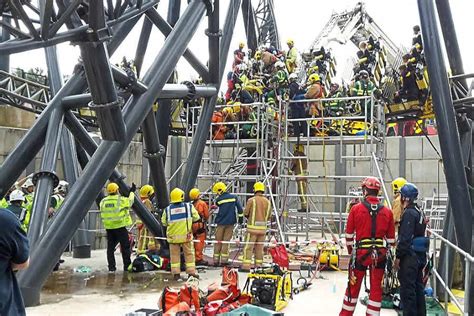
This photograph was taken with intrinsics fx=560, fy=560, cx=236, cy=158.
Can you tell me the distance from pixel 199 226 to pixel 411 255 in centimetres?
567

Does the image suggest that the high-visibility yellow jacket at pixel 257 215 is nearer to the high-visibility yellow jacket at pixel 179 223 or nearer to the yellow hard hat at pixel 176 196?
the high-visibility yellow jacket at pixel 179 223

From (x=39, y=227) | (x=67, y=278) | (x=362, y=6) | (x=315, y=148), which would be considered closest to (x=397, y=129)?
(x=315, y=148)

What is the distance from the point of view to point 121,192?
11352 millimetres

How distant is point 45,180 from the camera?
8.56 meters

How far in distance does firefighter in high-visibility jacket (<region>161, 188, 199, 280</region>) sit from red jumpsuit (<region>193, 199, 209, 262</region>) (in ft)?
4.52

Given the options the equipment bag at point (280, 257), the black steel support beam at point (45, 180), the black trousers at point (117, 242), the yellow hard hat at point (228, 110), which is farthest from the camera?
the yellow hard hat at point (228, 110)

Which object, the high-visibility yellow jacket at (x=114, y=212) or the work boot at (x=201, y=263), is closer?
the high-visibility yellow jacket at (x=114, y=212)

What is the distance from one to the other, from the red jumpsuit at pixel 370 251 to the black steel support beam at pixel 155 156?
534 cm

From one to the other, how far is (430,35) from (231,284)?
481cm

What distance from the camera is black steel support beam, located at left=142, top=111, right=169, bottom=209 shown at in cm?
1108

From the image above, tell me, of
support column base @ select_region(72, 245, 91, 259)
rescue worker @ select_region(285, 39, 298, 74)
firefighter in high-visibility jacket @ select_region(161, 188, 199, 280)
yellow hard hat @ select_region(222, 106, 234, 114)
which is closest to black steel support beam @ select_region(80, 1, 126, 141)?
firefighter in high-visibility jacket @ select_region(161, 188, 199, 280)

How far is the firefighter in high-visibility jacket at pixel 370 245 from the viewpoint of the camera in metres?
6.73

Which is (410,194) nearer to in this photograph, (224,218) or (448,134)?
(448,134)

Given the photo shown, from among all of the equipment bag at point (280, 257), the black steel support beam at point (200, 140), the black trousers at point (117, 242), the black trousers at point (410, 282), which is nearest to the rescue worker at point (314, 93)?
the black steel support beam at point (200, 140)
